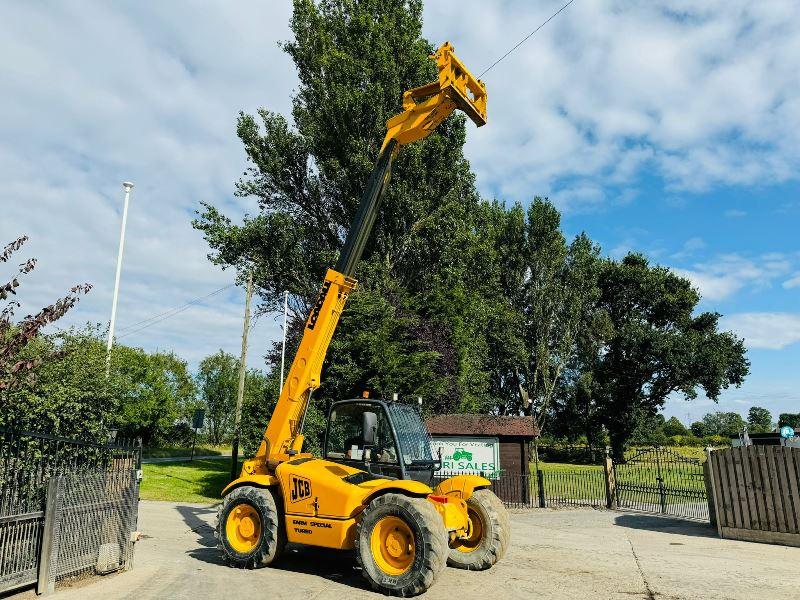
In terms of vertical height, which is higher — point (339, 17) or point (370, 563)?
point (339, 17)

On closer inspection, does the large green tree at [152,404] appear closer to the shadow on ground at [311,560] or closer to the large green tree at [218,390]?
the large green tree at [218,390]

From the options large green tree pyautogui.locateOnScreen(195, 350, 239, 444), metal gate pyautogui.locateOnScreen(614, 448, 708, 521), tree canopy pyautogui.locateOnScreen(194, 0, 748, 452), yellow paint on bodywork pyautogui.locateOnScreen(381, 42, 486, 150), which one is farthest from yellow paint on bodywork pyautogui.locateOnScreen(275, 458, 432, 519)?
large green tree pyautogui.locateOnScreen(195, 350, 239, 444)

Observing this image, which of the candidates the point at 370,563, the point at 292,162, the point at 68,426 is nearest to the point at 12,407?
the point at 68,426

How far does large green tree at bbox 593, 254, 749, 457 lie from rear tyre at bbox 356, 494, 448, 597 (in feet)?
126

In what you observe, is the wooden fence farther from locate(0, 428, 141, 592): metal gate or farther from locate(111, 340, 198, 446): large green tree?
locate(111, 340, 198, 446): large green tree

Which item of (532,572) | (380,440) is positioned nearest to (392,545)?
(380,440)

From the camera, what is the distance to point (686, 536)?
39.7ft

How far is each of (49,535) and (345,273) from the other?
5.64 metres

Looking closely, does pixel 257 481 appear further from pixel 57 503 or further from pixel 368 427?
pixel 57 503

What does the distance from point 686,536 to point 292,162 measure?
2003 centimetres

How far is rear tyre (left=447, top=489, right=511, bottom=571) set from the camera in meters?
8.23

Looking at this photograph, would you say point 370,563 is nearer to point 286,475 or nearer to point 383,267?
point 286,475

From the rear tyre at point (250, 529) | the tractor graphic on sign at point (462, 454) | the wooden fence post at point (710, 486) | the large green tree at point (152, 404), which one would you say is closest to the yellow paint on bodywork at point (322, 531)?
the rear tyre at point (250, 529)

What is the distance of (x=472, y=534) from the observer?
8562 millimetres
